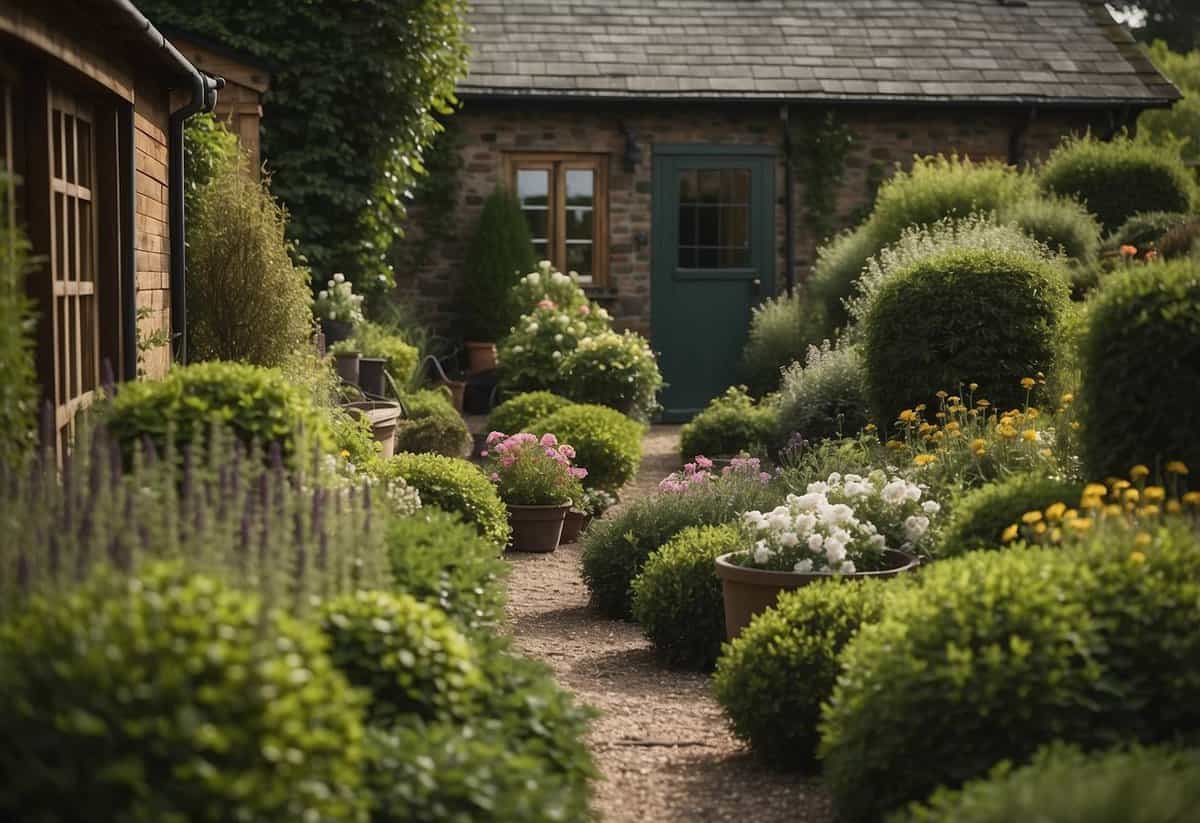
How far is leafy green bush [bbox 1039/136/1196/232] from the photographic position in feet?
45.4

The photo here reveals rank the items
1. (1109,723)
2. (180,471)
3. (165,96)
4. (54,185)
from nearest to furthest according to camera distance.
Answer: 1. (1109,723)
2. (180,471)
3. (54,185)
4. (165,96)

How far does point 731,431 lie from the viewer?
12.0 m

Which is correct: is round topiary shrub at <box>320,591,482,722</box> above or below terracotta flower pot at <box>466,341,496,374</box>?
below

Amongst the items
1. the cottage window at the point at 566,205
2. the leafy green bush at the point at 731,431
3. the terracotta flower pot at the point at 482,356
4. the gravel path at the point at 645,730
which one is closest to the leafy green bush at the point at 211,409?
the gravel path at the point at 645,730

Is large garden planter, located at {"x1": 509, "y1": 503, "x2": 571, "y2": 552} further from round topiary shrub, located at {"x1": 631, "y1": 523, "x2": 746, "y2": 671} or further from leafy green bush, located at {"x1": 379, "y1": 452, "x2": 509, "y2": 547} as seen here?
round topiary shrub, located at {"x1": 631, "y1": 523, "x2": 746, "y2": 671}

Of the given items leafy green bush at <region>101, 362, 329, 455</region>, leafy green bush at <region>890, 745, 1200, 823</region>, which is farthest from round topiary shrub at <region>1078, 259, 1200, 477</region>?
leafy green bush at <region>101, 362, 329, 455</region>

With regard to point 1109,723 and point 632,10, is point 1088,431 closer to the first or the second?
point 1109,723

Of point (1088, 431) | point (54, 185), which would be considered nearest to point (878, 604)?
point (1088, 431)

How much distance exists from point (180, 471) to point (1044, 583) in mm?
2550

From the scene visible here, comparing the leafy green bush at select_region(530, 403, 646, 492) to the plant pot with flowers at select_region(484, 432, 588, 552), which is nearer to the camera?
the plant pot with flowers at select_region(484, 432, 588, 552)

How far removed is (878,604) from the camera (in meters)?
5.13

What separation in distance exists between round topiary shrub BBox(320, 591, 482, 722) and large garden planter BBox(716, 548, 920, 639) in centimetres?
208

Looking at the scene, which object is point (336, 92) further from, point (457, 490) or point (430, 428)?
point (457, 490)

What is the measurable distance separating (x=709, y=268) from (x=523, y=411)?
211 inches
